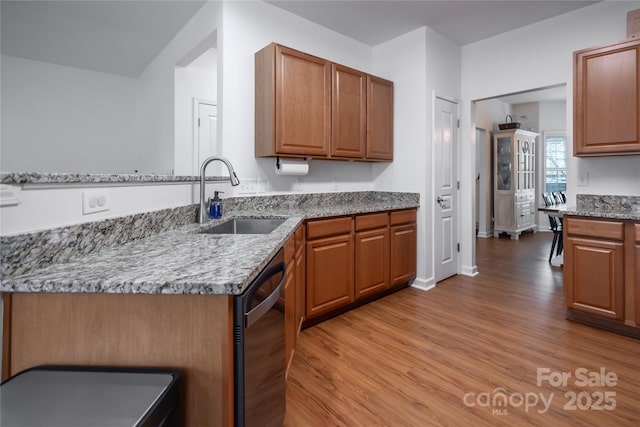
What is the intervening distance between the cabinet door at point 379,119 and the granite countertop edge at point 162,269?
2244 mm

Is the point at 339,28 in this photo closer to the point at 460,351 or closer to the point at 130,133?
the point at 460,351

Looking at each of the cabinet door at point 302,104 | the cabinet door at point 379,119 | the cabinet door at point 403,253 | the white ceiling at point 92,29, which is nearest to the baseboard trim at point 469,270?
the cabinet door at point 403,253

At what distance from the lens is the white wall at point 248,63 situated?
8.69 ft

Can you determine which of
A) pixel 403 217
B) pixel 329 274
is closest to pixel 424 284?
pixel 403 217

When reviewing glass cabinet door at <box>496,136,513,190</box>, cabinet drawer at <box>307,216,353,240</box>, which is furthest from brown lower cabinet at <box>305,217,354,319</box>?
glass cabinet door at <box>496,136,513,190</box>

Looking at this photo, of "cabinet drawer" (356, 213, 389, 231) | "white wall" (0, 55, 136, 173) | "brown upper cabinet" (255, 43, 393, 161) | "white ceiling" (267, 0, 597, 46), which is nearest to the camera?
"brown upper cabinet" (255, 43, 393, 161)

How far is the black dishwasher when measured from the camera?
88 cm

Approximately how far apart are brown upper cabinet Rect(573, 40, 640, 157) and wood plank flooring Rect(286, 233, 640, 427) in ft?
4.65

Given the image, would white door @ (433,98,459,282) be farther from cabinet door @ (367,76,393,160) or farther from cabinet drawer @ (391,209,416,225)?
cabinet door @ (367,76,393,160)

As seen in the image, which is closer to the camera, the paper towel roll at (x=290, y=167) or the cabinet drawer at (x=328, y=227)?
the cabinet drawer at (x=328, y=227)

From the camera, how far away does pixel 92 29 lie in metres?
3.48

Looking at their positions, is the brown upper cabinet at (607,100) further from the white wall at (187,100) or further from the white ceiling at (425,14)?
the white wall at (187,100)

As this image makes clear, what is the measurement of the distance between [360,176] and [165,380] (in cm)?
325

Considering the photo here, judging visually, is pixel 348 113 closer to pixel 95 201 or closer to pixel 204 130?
pixel 204 130
